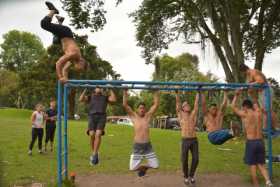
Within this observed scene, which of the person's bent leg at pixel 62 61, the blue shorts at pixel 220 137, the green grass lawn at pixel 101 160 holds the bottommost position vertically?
the green grass lawn at pixel 101 160

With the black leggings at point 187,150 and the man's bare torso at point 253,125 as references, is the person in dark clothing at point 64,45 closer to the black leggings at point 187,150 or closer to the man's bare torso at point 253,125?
the black leggings at point 187,150

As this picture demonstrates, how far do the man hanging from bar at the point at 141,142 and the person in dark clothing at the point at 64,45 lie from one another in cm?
140

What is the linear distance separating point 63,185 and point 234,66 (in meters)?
12.2

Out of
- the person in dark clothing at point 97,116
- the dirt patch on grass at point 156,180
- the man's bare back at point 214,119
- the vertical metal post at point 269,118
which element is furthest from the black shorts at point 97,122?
the vertical metal post at point 269,118

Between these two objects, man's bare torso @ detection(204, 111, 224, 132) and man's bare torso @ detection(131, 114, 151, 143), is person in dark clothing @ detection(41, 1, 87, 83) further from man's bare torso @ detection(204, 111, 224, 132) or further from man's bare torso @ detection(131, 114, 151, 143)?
man's bare torso @ detection(204, 111, 224, 132)

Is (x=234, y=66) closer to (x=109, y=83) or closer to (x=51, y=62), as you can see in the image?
(x=109, y=83)

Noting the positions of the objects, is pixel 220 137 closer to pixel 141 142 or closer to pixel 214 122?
pixel 214 122

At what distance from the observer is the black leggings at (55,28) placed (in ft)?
30.6

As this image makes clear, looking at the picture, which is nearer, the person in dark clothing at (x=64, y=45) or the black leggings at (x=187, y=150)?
the person in dark clothing at (x=64, y=45)

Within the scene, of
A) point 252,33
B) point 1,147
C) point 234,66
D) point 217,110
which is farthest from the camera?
point 252,33

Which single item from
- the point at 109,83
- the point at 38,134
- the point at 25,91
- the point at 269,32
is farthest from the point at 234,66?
the point at 25,91

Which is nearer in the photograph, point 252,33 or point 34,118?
point 34,118

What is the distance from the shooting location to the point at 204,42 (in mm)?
22594

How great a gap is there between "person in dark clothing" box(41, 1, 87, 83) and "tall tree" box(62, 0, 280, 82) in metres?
8.74
